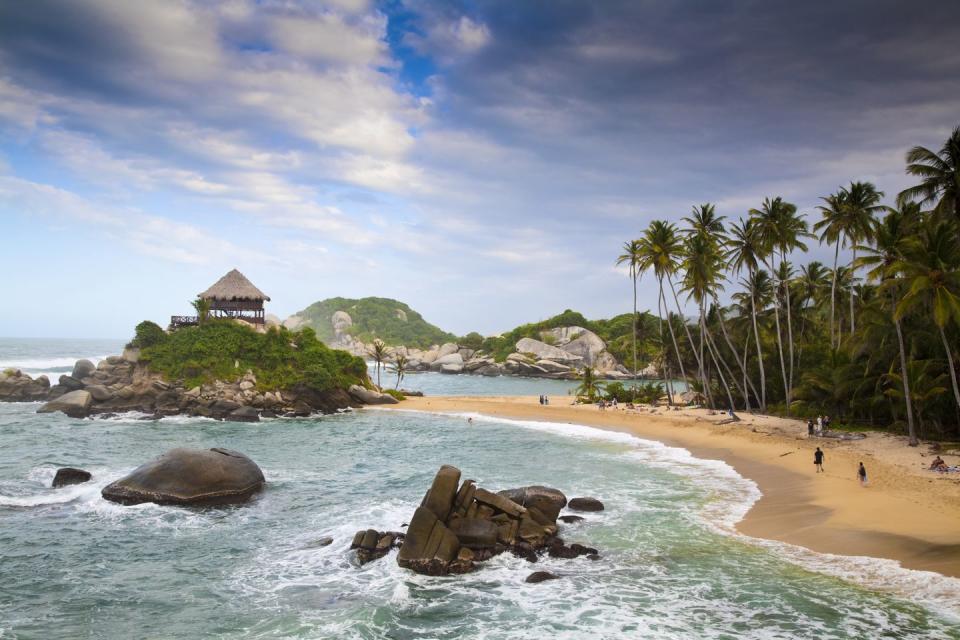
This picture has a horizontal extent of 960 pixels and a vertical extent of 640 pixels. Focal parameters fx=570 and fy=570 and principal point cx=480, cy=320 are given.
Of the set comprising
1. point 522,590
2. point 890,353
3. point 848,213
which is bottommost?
point 522,590

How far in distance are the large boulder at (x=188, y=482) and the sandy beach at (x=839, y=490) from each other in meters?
22.8

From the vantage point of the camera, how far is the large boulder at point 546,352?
5271 inches

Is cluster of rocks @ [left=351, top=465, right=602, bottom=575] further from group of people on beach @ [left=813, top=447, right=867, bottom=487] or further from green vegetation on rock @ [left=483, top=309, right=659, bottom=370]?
green vegetation on rock @ [left=483, top=309, right=659, bottom=370]

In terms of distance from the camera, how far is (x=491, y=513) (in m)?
21.6

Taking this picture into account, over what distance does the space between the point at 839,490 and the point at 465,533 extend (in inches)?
701

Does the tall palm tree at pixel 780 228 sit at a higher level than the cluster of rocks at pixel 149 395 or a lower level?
higher

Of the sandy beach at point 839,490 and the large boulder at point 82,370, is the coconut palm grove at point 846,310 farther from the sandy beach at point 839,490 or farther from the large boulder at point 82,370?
the large boulder at point 82,370

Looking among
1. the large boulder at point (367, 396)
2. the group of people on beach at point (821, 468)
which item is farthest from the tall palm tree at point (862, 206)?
the large boulder at point (367, 396)

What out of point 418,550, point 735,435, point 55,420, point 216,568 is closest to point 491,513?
point 418,550

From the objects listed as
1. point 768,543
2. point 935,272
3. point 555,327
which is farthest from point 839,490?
point 555,327

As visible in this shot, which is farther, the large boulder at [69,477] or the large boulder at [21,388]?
the large boulder at [21,388]

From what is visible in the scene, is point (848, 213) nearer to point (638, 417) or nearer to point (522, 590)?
point (638, 417)

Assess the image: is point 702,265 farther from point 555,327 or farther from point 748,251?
point 555,327

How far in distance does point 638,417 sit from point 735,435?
12820 mm
